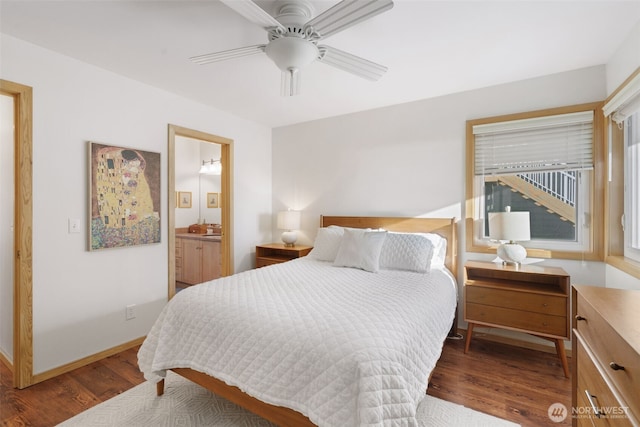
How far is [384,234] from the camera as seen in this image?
9.46ft

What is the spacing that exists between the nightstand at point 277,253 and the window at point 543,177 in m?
1.94

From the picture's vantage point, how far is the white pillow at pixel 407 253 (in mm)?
2654

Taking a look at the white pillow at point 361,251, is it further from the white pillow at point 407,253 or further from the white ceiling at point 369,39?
the white ceiling at point 369,39

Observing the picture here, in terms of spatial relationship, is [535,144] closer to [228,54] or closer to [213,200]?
[228,54]

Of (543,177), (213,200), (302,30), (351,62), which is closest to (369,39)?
(351,62)

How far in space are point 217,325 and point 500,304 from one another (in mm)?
2247

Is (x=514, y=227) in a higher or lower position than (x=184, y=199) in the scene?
lower

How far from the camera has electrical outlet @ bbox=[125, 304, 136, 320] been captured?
280 cm


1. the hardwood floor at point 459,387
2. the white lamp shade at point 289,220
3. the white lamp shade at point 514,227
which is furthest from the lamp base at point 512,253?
the white lamp shade at point 289,220

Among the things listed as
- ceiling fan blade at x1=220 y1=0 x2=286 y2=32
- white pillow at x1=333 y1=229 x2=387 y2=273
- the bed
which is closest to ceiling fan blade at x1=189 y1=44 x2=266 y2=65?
ceiling fan blade at x1=220 y1=0 x2=286 y2=32

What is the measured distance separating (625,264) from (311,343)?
2307mm

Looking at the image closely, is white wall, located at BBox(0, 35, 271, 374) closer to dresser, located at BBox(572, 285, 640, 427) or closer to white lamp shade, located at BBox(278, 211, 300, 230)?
white lamp shade, located at BBox(278, 211, 300, 230)

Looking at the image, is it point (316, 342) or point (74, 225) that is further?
point (74, 225)

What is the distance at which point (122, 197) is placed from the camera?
273cm
